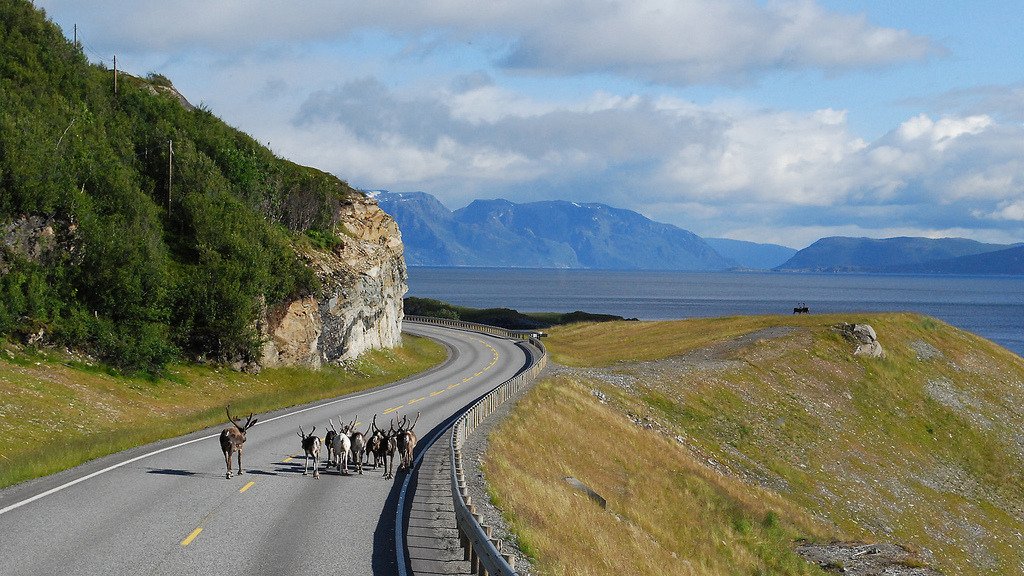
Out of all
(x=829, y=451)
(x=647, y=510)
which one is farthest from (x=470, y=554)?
(x=829, y=451)

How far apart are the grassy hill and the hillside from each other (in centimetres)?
1877

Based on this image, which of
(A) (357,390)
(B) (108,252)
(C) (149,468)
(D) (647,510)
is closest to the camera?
(C) (149,468)

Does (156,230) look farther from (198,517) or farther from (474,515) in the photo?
(474,515)

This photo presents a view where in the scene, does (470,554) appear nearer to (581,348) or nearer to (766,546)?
(766,546)

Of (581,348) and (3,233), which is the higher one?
(3,233)

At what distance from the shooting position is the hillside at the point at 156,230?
46938 mm

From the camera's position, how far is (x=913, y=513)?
4609 centimetres

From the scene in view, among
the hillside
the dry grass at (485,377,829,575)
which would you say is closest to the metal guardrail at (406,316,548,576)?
the dry grass at (485,377,829,575)

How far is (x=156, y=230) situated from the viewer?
175ft

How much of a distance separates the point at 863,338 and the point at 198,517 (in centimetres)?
6589

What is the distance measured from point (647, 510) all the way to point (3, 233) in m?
36.1

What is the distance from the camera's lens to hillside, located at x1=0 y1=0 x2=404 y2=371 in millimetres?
46938

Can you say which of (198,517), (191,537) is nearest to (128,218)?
(198,517)

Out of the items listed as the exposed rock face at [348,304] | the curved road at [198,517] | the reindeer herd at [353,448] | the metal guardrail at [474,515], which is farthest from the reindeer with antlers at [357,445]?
the exposed rock face at [348,304]
